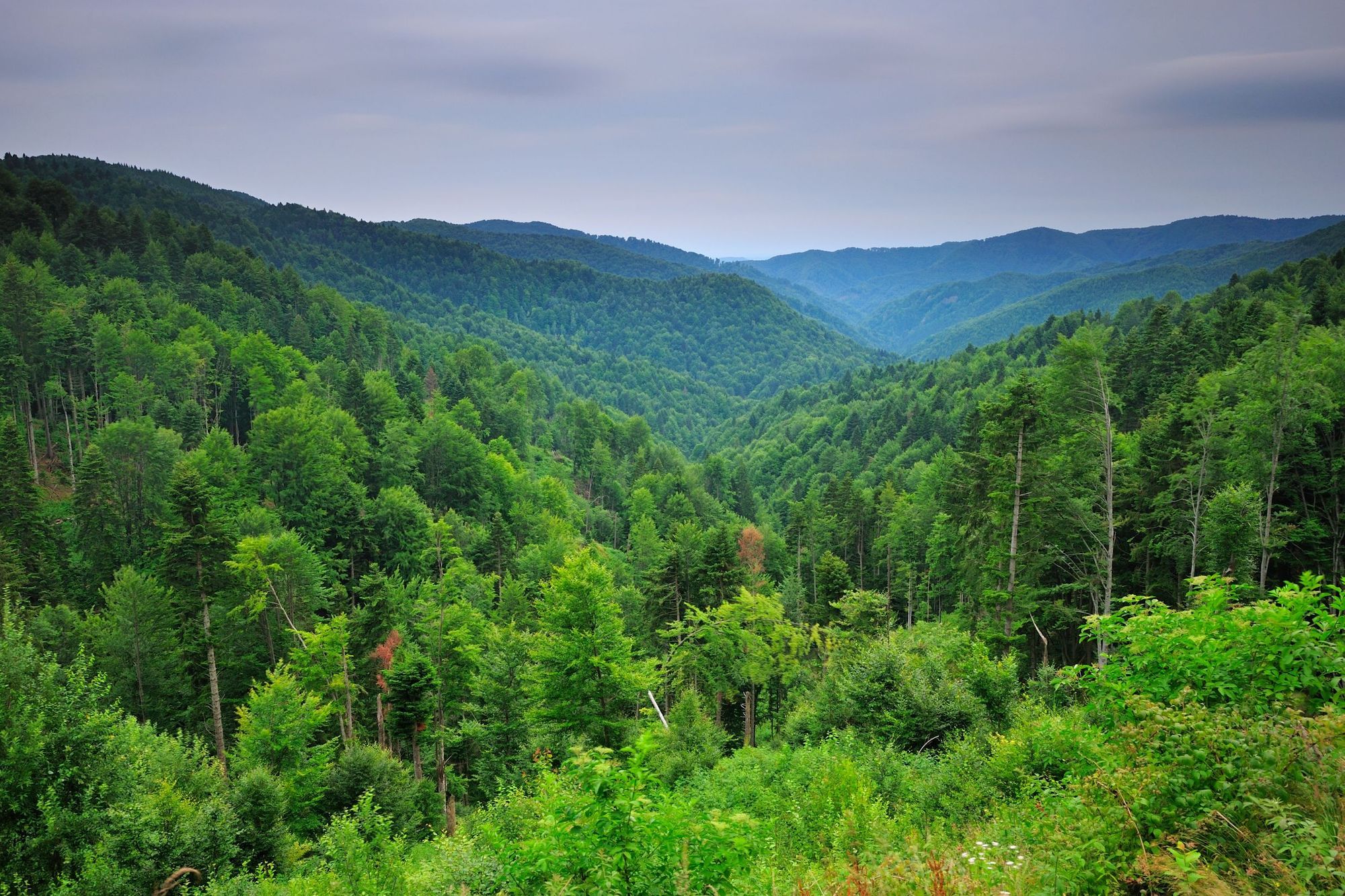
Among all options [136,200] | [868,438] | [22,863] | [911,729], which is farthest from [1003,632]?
[136,200]

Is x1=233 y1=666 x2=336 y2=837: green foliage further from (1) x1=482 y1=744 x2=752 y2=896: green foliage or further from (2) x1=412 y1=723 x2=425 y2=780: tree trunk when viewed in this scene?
(1) x1=482 y1=744 x2=752 y2=896: green foliage

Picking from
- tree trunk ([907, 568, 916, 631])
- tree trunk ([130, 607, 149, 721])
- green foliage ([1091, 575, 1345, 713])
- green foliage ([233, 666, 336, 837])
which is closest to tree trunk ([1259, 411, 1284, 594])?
green foliage ([1091, 575, 1345, 713])

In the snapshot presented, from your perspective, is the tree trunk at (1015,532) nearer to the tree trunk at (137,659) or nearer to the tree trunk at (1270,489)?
the tree trunk at (1270,489)

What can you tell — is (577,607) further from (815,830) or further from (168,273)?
(168,273)

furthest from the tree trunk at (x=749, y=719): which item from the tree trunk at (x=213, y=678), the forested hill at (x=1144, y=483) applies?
the tree trunk at (x=213, y=678)

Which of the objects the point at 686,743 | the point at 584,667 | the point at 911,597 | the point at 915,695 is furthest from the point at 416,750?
the point at 911,597

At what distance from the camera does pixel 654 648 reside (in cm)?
3978

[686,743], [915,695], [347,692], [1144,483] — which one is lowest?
[347,692]

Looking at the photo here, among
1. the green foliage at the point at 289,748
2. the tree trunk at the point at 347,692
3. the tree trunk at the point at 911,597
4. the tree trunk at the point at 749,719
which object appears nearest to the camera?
the green foliage at the point at 289,748

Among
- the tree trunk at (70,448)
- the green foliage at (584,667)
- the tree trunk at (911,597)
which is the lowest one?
the tree trunk at (911,597)

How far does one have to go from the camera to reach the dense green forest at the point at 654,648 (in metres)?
6.75

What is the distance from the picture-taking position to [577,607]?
75.7 ft

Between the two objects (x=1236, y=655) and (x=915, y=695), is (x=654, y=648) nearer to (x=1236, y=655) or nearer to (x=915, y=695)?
(x=915, y=695)

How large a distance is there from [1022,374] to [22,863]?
27.4 meters
